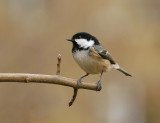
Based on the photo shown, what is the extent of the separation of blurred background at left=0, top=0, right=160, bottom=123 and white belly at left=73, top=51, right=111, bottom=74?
3.07 meters

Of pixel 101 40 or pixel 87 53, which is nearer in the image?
pixel 87 53

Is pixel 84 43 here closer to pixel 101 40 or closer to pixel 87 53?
pixel 87 53

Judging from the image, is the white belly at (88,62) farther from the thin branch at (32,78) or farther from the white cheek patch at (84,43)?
the thin branch at (32,78)

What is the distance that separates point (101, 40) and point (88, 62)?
13.1ft

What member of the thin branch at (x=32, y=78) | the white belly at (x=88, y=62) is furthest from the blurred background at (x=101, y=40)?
the thin branch at (x=32, y=78)

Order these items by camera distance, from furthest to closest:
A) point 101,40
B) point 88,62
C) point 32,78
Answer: point 101,40, point 88,62, point 32,78

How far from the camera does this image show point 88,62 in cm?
308

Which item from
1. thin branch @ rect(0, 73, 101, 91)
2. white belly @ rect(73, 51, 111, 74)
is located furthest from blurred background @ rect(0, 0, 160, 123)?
thin branch @ rect(0, 73, 101, 91)

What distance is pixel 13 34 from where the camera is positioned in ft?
22.9

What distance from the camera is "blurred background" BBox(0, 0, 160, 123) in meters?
6.49

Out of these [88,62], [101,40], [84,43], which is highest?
[84,43]

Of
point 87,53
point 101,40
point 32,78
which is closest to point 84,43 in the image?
point 87,53

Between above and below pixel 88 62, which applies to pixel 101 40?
below

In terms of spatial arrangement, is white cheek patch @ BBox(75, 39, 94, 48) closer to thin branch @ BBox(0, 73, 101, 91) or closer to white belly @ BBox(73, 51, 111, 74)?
white belly @ BBox(73, 51, 111, 74)
